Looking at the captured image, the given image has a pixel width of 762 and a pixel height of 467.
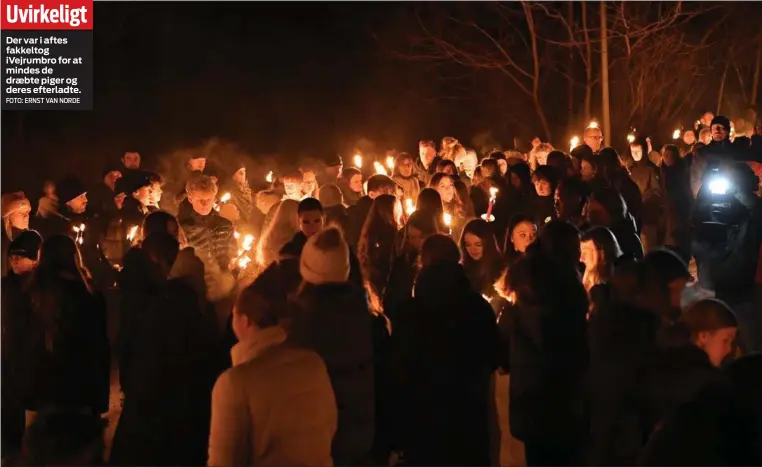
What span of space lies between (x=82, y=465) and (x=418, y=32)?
1903 cm

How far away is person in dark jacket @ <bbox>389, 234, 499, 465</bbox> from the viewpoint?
16.3ft

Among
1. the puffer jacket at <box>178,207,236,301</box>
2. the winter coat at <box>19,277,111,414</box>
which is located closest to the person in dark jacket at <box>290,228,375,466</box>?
the winter coat at <box>19,277,111,414</box>

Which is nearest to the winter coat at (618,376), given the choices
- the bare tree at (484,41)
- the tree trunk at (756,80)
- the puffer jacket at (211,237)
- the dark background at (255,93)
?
the puffer jacket at (211,237)

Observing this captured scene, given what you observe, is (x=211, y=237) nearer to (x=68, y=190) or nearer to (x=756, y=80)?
A: (x=68, y=190)


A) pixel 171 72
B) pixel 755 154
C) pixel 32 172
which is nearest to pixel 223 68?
pixel 171 72

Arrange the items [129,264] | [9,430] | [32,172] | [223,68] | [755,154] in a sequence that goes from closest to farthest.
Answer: [129,264]
[9,430]
[755,154]
[32,172]
[223,68]

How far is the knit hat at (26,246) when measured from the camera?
21.7ft

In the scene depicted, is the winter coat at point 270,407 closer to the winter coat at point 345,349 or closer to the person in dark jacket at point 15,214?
the winter coat at point 345,349

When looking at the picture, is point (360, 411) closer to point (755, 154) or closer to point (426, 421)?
point (426, 421)

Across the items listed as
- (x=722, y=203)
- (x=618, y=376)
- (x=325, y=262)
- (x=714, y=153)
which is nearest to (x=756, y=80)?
(x=714, y=153)

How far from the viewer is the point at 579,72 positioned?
25719 millimetres

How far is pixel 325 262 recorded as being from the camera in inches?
194

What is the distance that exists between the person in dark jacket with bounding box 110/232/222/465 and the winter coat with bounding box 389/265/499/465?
118 cm

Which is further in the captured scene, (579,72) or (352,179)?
(579,72)
